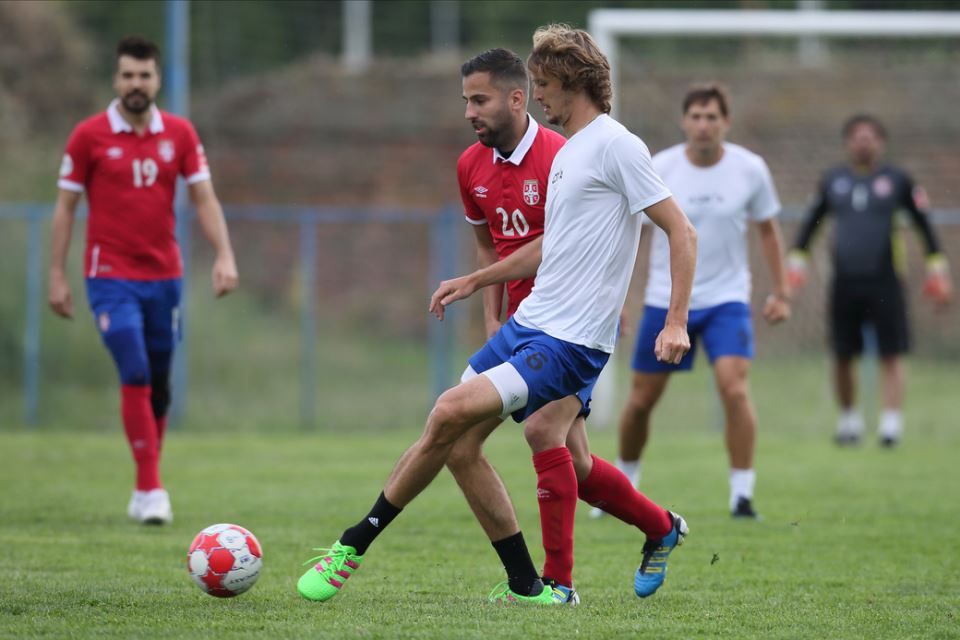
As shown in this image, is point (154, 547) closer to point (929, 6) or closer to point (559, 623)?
point (559, 623)

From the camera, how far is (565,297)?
5.05 meters

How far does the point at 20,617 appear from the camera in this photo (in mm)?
4719

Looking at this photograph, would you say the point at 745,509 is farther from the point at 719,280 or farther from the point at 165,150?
the point at 165,150

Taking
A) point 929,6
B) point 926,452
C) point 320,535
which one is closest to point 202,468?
point 320,535

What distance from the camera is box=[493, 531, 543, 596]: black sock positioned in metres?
5.18

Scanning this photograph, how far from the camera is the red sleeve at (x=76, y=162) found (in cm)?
771

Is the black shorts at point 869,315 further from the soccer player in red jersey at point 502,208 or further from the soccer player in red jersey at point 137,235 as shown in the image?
the soccer player in red jersey at point 502,208

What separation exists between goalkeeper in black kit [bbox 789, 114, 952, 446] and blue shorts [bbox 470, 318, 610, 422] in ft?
25.4

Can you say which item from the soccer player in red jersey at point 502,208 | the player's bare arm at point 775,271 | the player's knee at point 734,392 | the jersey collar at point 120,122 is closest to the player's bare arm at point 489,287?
the soccer player in red jersey at point 502,208

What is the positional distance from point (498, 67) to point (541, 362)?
1.16 m

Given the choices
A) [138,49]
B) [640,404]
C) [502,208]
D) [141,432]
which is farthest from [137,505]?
[502,208]

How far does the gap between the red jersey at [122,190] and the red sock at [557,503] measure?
11.1ft

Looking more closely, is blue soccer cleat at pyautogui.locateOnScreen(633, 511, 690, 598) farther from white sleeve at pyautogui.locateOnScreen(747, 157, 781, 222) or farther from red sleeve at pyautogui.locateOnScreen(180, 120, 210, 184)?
red sleeve at pyautogui.locateOnScreen(180, 120, 210, 184)

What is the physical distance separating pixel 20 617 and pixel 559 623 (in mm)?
1807
